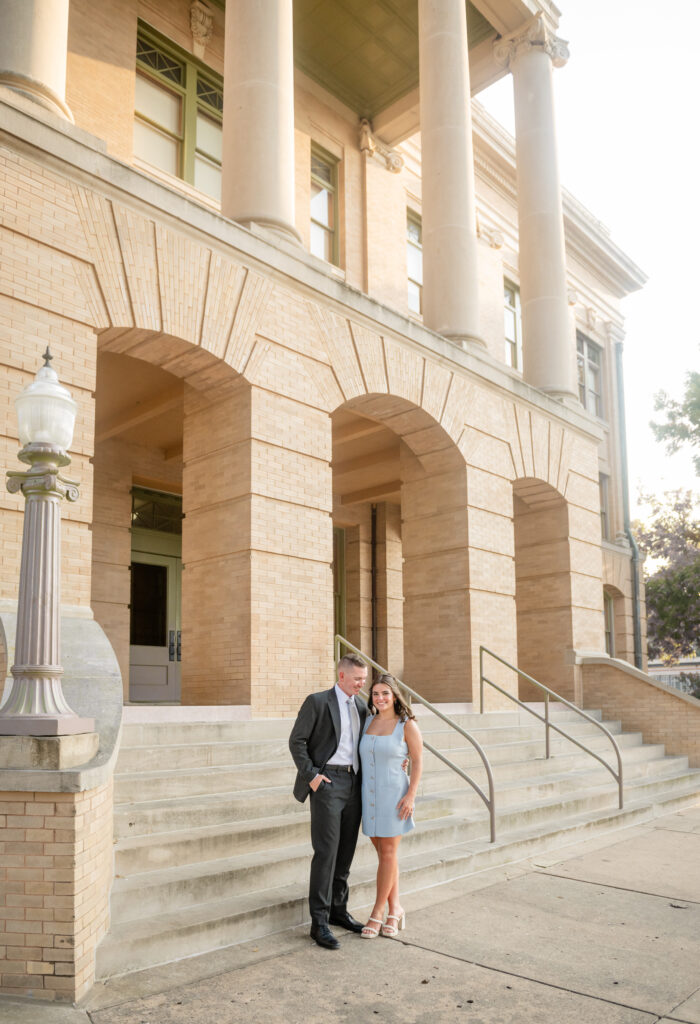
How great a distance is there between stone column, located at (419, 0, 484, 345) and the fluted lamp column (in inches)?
386

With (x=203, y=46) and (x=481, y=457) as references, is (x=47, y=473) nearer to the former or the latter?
(x=481, y=457)

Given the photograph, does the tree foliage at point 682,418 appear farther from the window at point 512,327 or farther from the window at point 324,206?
the window at point 324,206

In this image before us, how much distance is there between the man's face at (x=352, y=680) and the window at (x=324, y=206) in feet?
40.4

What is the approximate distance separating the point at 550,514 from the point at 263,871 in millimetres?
11947

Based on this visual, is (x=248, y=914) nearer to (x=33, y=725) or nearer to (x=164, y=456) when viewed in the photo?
(x=33, y=725)

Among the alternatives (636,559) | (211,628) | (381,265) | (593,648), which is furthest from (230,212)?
(636,559)

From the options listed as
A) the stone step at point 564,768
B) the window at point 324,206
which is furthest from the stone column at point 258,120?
the stone step at point 564,768

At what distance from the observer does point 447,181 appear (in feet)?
47.9

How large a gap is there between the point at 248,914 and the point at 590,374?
932 inches

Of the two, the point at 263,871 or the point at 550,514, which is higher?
the point at 550,514

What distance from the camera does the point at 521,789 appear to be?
9.84 meters

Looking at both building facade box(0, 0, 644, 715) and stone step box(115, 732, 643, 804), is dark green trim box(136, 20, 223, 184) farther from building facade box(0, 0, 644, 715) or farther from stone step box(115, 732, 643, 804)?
stone step box(115, 732, 643, 804)

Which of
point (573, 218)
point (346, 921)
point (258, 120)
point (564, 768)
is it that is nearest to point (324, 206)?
point (258, 120)

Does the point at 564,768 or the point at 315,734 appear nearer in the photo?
the point at 315,734
